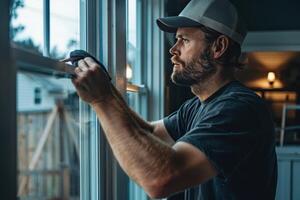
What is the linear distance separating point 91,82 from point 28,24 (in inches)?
9.8

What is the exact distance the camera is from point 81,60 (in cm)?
130

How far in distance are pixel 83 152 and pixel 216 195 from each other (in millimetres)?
502

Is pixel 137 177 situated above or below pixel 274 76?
below

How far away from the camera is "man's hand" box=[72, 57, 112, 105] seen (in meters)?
1.25

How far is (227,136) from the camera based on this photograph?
133cm

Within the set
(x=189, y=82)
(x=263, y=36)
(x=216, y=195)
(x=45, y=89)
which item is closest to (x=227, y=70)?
(x=189, y=82)

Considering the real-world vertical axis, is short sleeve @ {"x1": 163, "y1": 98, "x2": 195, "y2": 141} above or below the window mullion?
below

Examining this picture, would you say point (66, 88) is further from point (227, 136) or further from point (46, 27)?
point (227, 136)

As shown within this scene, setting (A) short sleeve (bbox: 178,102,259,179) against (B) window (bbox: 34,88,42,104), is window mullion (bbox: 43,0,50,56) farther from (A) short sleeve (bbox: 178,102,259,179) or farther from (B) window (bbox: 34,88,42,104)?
(A) short sleeve (bbox: 178,102,259,179)

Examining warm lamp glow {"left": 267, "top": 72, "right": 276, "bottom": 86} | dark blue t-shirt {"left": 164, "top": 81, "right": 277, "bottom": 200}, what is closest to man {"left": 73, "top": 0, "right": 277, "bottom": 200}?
dark blue t-shirt {"left": 164, "top": 81, "right": 277, "bottom": 200}

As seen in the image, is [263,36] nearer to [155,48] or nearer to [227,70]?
[155,48]

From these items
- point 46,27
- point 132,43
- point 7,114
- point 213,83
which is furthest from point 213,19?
point 132,43

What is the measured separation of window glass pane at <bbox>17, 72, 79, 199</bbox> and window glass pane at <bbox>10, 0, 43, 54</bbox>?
0.08 metres

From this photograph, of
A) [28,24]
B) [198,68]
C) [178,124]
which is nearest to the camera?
[28,24]
